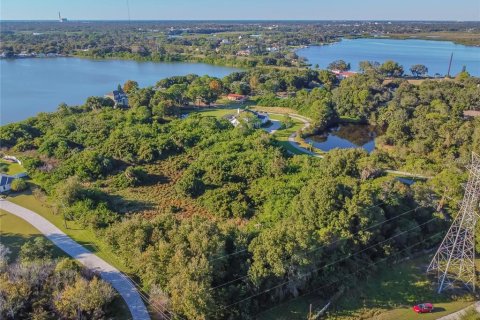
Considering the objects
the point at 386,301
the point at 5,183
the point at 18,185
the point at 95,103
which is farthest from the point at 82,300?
the point at 95,103

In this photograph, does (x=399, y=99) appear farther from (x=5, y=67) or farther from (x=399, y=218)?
(x=5, y=67)

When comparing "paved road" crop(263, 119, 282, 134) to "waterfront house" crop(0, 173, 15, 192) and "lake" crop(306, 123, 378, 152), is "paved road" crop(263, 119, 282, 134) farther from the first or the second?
"waterfront house" crop(0, 173, 15, 192)

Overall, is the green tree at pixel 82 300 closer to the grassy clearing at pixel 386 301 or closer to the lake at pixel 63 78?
the grassy clearing at pixel 386 301

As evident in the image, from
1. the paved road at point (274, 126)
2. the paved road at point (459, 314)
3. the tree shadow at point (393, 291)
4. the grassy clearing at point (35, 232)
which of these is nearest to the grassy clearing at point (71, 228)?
the grassy clearing at point (35, 232)

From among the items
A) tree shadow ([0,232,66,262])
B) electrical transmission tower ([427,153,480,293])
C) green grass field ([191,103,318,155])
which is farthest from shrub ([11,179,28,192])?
electrical transmission tower ([427,153,480,293])

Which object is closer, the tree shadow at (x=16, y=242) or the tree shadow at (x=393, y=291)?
the tree shadow at (x=393, y=291)

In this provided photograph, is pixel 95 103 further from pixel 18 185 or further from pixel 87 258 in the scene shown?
pixel 87 258
